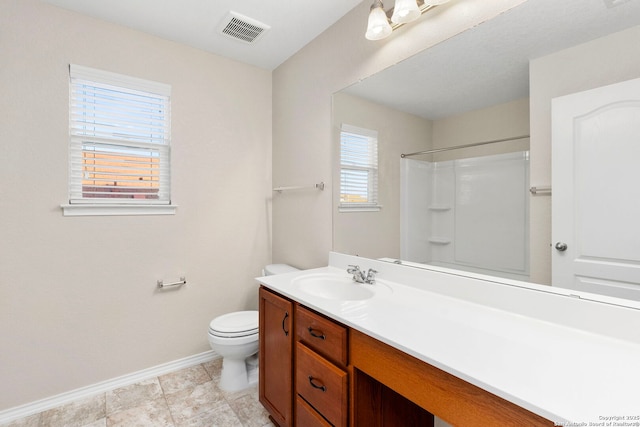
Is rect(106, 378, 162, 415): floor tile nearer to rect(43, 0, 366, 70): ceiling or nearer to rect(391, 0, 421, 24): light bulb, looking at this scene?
rect(43, 0, 366, 70): ceiling

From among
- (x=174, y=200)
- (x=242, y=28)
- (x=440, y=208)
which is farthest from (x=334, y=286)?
(x=242, y=28)

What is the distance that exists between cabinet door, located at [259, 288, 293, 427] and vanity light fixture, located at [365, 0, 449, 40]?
→ 1.49m

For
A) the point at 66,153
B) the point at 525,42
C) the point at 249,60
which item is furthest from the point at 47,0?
the point at 525,42

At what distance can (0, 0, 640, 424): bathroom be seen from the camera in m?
1.80

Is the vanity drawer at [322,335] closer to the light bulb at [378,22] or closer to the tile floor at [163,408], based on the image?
the tile floor at [163,408]

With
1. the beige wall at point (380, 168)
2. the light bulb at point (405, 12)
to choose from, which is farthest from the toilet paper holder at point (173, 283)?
the light bulb at point (405, 12)

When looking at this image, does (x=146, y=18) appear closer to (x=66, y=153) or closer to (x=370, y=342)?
(x=66, y=153)

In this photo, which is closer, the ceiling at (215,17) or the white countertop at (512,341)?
the white countertop at (512,341)

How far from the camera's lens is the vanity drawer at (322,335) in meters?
1.17

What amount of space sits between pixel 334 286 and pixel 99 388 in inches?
70.5

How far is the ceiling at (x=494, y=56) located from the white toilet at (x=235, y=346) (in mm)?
1731

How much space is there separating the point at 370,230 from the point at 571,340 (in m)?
1.09

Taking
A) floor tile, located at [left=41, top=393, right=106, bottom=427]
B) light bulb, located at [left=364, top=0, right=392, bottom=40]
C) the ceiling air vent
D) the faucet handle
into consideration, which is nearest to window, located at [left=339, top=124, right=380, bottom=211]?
the faucet handle

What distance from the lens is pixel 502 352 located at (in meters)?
0.85
